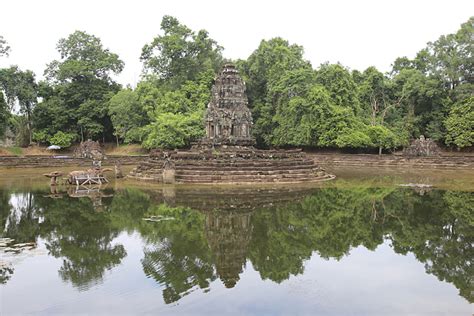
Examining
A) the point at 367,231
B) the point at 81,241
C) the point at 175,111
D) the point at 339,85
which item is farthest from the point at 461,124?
the point at 81,241

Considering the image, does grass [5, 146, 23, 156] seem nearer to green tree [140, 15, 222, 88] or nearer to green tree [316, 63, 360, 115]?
green tree [140, 15, 222, 88]

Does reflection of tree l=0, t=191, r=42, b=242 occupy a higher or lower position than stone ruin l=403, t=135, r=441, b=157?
lower

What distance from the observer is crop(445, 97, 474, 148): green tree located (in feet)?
131

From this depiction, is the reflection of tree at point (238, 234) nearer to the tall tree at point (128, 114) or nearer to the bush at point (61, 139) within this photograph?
the tall tree at point (128, 114)

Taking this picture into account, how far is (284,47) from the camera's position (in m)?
46.6

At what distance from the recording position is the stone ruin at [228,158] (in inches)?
910

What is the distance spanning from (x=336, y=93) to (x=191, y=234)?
34021 millimetres

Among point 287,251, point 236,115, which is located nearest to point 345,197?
point 287,251

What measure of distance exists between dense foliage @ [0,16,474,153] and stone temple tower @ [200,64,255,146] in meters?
12.6

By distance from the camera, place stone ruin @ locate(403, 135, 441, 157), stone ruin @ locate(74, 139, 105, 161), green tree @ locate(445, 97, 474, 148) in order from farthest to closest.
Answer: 1. green tree @ locate(445, 97, 474, 148)
2. stone ruin @ locate(74, 139, 105, 161)
3. stone ruin @ locate(403, 135, 441, 157)

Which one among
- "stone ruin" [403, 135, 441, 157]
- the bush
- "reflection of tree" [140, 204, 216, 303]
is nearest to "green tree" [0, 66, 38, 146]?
the bush

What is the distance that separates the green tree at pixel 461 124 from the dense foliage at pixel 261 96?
97mm

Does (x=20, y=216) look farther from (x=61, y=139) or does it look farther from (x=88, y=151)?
(x=61, y=139)

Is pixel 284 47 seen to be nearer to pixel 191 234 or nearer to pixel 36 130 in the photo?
pixel 36 130
